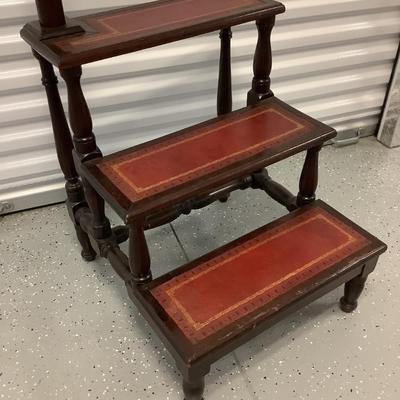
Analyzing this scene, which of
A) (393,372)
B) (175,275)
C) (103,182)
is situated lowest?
(393,372)

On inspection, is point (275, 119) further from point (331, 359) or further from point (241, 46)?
point (331, 359)

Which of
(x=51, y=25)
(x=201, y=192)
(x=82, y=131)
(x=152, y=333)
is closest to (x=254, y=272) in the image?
(x=201, y=192)

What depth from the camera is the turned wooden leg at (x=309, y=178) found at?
1.22 meters

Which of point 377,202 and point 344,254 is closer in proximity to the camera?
point 344,254

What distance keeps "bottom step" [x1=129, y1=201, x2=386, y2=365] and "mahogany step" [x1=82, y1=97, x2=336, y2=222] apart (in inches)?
7.8

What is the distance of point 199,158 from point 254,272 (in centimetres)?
28

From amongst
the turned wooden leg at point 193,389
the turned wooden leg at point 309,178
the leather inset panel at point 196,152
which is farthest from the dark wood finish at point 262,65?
the turned wooden leg at point 193,389

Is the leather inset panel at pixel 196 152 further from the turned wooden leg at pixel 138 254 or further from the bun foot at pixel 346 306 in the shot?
the bun foot at pixel 346 306

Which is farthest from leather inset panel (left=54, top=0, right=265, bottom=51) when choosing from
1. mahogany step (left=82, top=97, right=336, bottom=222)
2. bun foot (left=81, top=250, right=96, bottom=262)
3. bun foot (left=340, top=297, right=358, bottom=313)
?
bun foot (left=340, top=297, right=358, bottom=313)

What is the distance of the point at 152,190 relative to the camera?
1.01 m

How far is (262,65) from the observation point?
4.26 feet

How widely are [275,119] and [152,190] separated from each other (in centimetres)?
40

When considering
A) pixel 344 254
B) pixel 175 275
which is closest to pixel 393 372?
pixel 344 254

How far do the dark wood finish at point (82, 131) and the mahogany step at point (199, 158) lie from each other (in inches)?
1.5
